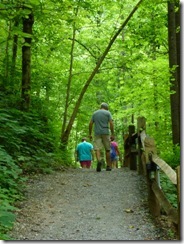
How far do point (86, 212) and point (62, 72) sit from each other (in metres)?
9.84

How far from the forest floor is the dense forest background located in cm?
39

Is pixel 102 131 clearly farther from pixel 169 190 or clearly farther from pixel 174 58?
pixel 174 58

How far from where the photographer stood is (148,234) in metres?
5.05

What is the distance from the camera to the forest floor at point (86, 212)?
5.03 m


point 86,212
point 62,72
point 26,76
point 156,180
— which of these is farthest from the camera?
point 62,72

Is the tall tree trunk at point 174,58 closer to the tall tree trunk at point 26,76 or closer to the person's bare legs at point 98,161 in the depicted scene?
the person's bare legs at point 98,161

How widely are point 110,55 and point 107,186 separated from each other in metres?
7.24

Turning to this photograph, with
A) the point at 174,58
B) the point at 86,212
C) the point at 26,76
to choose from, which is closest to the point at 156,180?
the point at 86,212

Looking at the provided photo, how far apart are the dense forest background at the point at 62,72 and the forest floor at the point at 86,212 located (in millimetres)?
392

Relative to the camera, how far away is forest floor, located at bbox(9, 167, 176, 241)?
16.5ft

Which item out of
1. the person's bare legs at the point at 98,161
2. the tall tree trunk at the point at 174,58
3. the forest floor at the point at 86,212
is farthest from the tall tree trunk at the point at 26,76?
the tall tree trunk at the point at 174,58

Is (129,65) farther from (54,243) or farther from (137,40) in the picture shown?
(54,243)

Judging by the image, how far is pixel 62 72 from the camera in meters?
15.2

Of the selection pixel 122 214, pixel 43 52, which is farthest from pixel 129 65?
pixel 122 214
